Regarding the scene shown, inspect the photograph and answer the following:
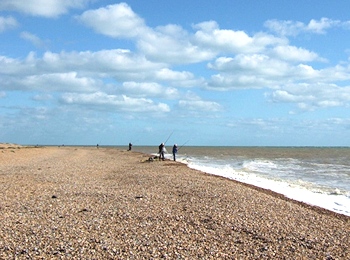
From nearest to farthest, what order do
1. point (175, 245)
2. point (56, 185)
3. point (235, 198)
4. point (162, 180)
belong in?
point (175, 245), point (235, 198), point (56, 185), point (162, 180)

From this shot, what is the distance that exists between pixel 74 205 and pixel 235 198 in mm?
5266

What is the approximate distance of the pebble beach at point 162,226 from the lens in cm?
729

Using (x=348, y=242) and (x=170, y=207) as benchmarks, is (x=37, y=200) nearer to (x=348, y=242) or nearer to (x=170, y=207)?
(x=170, y=207)

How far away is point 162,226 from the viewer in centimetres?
902

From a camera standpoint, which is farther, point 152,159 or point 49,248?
point 152,159

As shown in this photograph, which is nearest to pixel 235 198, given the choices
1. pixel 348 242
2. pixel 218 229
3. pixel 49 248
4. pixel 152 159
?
pixel 218 229

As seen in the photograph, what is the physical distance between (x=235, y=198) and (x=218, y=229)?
4199mm

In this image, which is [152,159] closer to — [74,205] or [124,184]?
[124,184]

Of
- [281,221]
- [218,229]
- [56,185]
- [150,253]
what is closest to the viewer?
[150,253]

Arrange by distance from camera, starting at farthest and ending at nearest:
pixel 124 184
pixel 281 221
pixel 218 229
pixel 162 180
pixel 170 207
→ pixel 162 180, pixel 124 184, pixel 170 207, pixel 281 221, pixel 218 229

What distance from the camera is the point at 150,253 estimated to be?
7145mm

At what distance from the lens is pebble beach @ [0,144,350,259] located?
23.9 ft

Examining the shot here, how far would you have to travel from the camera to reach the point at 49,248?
23.7 feet

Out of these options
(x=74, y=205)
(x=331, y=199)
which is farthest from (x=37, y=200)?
(x=331, y=199)
